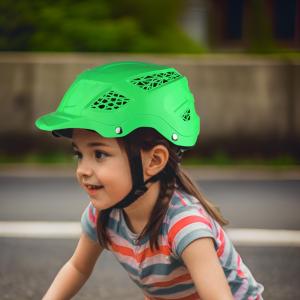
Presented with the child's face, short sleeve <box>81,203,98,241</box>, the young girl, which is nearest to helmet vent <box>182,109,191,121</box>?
the young girl

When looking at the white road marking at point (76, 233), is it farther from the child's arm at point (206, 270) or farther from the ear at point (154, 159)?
the child's arm at point (206, 270)

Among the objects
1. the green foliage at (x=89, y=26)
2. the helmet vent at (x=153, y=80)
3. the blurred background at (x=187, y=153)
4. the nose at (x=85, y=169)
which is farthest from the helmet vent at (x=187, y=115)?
the green foliage at (x=89, y=26)

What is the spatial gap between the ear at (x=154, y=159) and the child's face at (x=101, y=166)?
68 mm

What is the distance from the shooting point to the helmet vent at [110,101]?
98.3 inches

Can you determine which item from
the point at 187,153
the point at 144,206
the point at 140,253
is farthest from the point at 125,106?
the point at 187,153

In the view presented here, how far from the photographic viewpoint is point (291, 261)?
5250mm

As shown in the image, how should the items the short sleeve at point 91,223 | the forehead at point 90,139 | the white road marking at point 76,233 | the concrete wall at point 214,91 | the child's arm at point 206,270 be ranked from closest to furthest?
the child's arm at point 206,270 < the forehead at point 90,139 < the short sleeve at point 91,223 < the white road marking at point 76,233 < the concrete wall at point 214,91

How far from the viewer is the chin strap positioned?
2.58 meters

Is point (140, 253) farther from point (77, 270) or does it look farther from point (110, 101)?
point (110, 101)

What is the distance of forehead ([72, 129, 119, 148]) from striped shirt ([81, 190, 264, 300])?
0.30 meters

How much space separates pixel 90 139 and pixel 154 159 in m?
0.23

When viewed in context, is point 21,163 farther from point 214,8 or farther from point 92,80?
point 214,8

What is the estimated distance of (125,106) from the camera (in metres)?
2.51

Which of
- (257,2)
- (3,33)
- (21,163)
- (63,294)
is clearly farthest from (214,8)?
(63,294)
